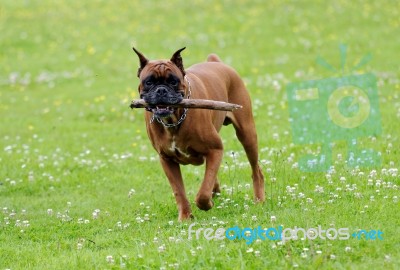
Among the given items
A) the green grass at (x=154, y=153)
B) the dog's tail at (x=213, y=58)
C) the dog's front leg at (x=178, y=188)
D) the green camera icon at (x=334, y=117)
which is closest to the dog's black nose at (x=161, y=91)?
the dog's front leg at (x=178, y=188)

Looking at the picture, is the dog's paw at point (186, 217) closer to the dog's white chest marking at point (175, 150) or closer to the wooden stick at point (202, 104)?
the dog's white chest marking at point (175, 150)

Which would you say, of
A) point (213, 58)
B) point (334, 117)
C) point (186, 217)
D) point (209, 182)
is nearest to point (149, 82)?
point (209, 182)

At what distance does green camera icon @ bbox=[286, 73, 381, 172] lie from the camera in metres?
10.5

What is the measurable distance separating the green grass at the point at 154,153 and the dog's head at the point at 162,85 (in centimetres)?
133

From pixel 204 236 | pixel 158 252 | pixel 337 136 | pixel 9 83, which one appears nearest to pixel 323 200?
pixel 204 236

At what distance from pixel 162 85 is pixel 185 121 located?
1.83ft

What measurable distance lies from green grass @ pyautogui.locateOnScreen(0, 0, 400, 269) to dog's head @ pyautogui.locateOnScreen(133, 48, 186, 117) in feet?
4.35

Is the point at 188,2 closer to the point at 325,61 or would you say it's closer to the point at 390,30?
the point at 390,30

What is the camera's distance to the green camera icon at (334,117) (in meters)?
10.5

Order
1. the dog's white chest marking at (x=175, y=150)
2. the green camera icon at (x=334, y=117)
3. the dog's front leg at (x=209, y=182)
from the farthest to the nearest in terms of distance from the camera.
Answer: the green camera icon at (x=334, y=117), the dog's white chest marking at (x=175, y=150), the dog's front leg at (x=209, y=182)

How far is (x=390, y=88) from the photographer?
54.4 feet

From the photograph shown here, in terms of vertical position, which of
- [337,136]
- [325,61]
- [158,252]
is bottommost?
[158,252]

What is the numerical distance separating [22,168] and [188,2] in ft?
63.8

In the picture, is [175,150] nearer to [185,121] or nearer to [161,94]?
[185,121]
